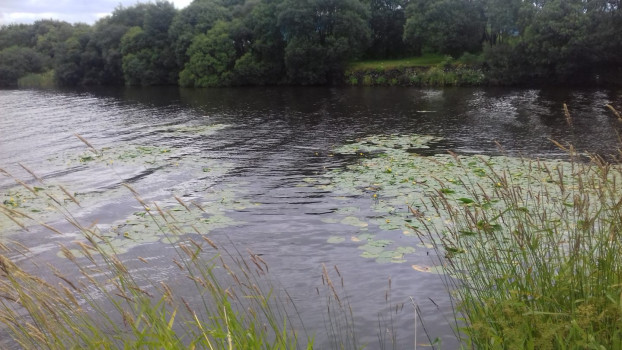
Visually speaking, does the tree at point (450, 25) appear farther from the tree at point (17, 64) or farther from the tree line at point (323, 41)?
the tree at point (17, 64)

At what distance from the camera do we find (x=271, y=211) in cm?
1200

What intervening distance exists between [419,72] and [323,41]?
41.0ft

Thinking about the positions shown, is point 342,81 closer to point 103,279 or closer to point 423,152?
point 423,152

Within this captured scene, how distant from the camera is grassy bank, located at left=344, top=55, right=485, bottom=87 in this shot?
4750 centimetres

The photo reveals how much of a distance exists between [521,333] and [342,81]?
5321cm

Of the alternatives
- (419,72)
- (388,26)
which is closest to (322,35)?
(388,26)

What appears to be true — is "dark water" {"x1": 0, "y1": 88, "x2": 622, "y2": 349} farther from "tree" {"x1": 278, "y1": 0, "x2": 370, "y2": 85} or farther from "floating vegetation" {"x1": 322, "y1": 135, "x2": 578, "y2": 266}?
"tree" {"x1": 278, "y1": 0, "x2": 370, "y2": 85}

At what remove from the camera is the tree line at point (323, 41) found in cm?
→ 4191

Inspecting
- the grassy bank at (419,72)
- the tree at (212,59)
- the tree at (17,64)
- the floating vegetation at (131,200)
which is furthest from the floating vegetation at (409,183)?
the tree at (17,64)

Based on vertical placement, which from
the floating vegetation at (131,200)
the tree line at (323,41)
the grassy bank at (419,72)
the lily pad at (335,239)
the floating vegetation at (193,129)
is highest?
the tree line at (323,41)

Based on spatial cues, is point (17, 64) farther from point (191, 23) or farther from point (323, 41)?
point (323, 41)

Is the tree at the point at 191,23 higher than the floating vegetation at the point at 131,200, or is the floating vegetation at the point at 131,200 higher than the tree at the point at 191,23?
the tree at the point at 191,23

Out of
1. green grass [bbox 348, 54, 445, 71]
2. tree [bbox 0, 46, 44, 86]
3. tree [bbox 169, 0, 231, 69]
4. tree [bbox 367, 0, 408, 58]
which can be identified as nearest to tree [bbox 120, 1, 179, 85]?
tree [bbox 169, 0, 231, 69]

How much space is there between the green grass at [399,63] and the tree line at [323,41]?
1.12m
